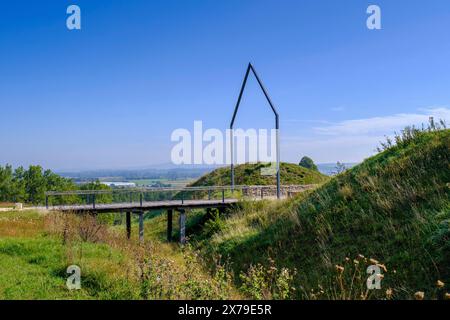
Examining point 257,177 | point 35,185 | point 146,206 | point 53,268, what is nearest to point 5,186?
point 35,185

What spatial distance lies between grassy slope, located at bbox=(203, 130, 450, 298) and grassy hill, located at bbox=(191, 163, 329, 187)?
25.9m

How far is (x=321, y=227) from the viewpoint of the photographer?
13.6 m

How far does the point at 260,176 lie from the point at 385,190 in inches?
1242

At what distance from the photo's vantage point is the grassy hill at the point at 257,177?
44.6 metres

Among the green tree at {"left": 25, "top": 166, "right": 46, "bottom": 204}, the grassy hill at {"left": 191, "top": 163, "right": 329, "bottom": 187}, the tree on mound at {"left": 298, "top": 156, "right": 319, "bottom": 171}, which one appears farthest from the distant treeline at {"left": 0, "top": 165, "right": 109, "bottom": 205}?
the tree on mound at {"left": 298, "top": 156, "right": 319, "bottom": 171}

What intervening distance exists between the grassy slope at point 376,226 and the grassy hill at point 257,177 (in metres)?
25.9

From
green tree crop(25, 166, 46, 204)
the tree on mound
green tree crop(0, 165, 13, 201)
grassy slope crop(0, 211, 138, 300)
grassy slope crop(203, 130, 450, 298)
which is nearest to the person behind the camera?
grassy slope crop(0, 211, 138, 300)

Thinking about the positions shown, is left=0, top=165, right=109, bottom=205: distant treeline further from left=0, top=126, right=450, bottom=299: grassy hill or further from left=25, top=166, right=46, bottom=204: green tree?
left=0, top=126, right=450, bottom=299: grassy hill

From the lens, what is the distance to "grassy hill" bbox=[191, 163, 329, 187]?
146 ft

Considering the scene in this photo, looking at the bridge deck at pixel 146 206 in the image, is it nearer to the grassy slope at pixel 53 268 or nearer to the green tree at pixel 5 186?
the grassy slope at pixel 53 268

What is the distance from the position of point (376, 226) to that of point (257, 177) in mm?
33136

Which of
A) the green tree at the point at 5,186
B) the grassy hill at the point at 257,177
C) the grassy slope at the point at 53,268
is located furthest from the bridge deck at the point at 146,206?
the green tree at the point at 5,186

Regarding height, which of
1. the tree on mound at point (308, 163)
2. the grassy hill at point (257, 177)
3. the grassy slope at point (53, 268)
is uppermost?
the tree on mound at point (308, 163)

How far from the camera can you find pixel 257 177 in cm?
4509
